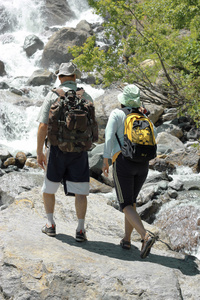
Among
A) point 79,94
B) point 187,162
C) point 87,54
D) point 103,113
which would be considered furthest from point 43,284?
point 103,113

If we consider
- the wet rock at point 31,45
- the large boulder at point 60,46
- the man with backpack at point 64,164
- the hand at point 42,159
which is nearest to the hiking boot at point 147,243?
the man with backpack at point 64,164

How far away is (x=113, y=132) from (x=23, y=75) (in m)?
24.5

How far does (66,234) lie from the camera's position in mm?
4082

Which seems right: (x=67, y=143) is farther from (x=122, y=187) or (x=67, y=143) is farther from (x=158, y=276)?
(x=158, y=276)

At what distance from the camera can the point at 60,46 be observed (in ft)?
92.9

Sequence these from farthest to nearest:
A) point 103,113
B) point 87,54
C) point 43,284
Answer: point 103,113
point 87,54
point 43,284

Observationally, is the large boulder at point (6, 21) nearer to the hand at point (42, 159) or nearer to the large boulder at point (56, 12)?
the large boulder at point (56, 12)

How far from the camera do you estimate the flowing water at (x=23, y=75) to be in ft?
36.2

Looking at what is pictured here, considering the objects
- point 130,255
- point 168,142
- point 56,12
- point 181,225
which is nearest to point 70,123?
point 130,255

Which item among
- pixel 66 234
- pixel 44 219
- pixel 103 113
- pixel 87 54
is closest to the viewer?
pixel 66 234

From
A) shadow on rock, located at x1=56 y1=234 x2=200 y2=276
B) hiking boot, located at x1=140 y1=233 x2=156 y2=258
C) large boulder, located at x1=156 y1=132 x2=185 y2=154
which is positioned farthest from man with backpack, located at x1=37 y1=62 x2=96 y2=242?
large boulder, located at x1=156 y1=132 x2=185 y2=154

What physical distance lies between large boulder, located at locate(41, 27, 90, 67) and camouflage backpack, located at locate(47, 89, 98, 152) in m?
25.8

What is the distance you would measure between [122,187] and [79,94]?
1045 mm

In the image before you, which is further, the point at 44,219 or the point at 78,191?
the point at 44,219
